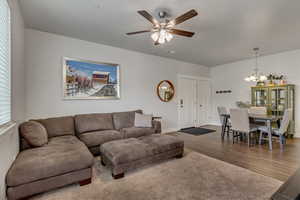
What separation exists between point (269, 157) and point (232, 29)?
9.11ft

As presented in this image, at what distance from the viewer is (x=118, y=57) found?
14.1 ft

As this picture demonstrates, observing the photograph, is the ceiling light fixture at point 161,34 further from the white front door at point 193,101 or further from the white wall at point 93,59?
the white front door at point 193,101

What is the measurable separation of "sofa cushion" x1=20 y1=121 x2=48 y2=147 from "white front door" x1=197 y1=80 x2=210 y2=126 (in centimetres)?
561

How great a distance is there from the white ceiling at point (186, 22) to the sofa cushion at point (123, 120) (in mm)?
1945

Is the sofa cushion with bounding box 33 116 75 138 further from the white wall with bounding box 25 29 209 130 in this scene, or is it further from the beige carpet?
the beige carpet

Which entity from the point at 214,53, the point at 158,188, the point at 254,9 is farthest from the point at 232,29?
the point at 158,188

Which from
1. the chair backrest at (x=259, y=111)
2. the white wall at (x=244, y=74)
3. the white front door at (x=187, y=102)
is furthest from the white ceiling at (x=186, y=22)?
the white front door at (x=187, y=102)

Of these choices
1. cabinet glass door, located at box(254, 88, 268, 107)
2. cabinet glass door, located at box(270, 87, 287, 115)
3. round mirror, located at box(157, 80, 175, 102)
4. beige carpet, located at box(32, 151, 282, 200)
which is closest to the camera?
beige carpet, located at box(32, 151, 282, 200)

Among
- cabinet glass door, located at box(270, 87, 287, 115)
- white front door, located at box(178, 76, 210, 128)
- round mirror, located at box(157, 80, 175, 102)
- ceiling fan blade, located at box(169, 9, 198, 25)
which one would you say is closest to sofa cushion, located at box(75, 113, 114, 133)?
round mirror, located at box(157, 80, 175, 102)

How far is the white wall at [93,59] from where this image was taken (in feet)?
10.5

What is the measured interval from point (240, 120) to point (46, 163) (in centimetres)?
411

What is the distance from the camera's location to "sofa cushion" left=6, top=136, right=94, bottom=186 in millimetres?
1677

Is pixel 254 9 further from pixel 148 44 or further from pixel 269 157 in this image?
pixel 269 157

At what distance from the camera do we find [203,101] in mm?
6570
